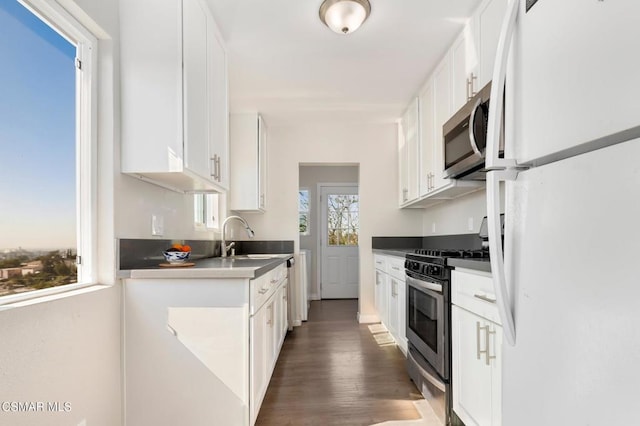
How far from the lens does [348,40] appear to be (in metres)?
2.61

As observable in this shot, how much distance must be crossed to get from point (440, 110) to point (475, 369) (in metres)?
2.04

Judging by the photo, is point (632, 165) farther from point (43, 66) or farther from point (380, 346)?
point (380, 346)

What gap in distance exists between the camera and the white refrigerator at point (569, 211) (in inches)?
24.3

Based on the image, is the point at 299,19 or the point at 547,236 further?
the point at 299,19

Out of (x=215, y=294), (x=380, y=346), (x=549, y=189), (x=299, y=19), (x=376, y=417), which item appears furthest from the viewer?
(x=380, y=346)

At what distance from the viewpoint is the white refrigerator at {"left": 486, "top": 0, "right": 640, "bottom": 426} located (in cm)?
62

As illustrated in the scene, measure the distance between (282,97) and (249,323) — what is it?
2.61m

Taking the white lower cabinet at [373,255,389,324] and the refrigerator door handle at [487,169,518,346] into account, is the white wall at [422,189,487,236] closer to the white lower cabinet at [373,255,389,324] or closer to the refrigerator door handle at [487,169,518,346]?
the white lower cabinet at [373,255,389,324]

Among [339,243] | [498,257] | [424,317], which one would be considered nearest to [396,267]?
[424,317]

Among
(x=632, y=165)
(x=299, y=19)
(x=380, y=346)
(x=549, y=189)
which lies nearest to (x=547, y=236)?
(x=549, y=189)

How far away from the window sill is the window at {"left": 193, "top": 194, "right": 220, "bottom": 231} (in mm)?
1477

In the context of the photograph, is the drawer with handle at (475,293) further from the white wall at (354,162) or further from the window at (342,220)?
the window at (342,220)

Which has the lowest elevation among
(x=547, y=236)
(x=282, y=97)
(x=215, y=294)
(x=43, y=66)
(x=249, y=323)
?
(x=249, y=323)

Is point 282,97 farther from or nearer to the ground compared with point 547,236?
farther from the ground
